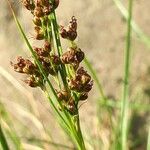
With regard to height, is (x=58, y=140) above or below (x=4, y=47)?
below

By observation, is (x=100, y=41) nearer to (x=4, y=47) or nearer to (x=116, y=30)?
(x=116, y=30)

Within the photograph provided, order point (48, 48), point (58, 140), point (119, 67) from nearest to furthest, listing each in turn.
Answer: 1. point (48, 48)
2. point (58, 140)
3. point (119, 67)

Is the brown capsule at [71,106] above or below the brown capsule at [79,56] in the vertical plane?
below

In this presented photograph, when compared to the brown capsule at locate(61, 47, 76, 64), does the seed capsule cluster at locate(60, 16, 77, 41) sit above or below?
above

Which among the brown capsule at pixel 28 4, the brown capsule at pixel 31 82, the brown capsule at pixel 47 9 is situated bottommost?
the brown capsule at pixel 31 82

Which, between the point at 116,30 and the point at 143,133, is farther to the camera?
the point at 116,30

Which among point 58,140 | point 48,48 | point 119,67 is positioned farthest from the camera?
point 119,67

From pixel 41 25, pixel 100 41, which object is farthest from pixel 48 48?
pixel 100 41
